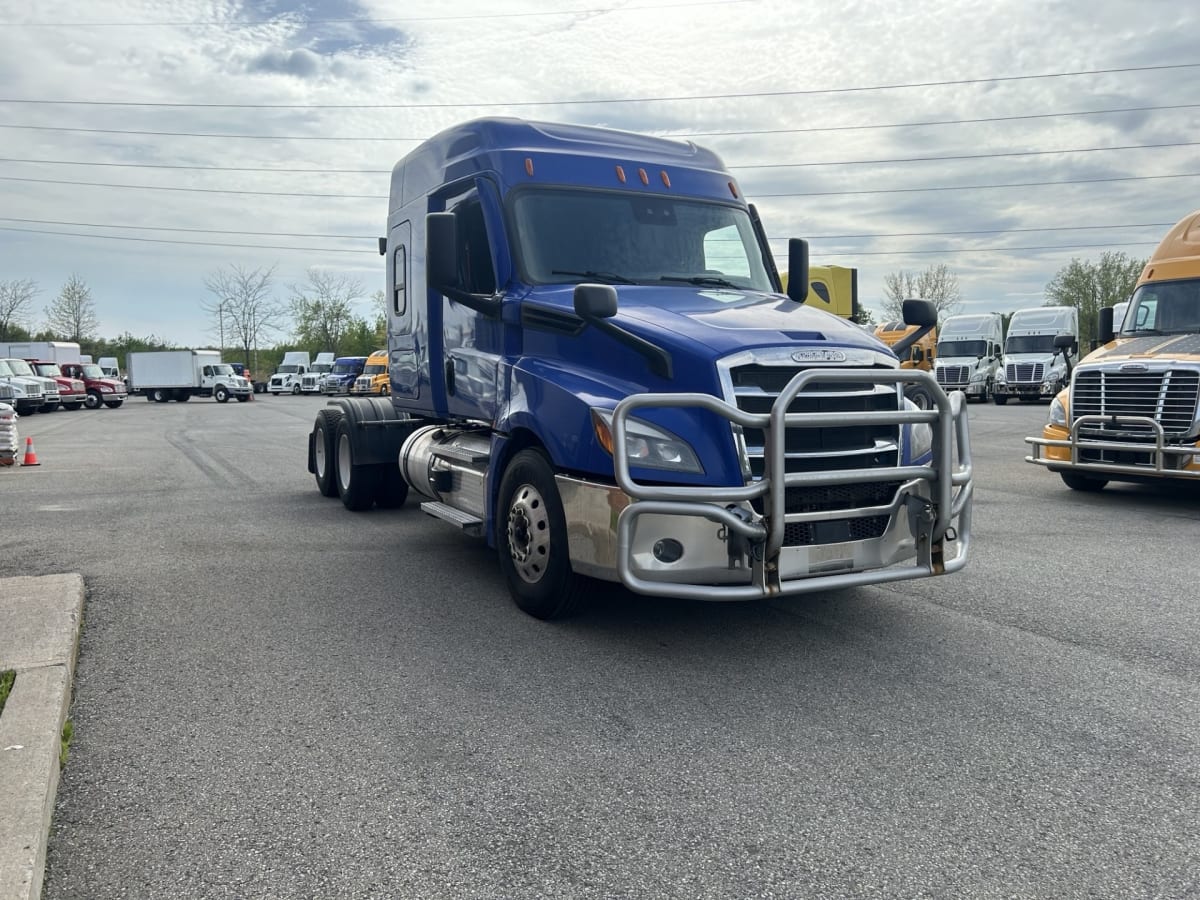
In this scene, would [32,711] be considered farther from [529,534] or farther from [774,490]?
[774,490]

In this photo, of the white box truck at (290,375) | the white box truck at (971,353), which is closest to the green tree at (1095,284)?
the white box truck at (971,353)

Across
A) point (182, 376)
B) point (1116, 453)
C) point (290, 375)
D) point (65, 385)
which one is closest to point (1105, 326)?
point (1116, 453)

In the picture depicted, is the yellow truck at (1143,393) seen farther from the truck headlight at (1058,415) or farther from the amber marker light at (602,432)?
the amber marker light at (602,432)

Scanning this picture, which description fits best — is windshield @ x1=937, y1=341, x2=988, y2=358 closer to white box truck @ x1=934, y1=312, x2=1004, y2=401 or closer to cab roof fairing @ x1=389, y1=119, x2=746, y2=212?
white box truck @ x1=934, y1=312, x2=1004, y2=401

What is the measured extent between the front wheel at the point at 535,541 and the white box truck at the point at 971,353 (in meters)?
31.9

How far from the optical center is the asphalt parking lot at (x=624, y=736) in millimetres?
2938

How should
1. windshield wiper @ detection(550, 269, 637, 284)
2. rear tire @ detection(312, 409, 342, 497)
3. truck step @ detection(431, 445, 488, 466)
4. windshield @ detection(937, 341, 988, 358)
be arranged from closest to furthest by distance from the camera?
windshield wiper @ detection(550, 269, 637, 284)
truck step @ detection(431, 445, 488, 466)
rear tire @ detection(312, 409, 342, 497)
windshield @ detection(937, 341, 988, 358)

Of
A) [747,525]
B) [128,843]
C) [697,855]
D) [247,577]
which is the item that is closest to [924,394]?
[747,525]

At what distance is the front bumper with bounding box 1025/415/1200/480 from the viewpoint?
A: 9.48m

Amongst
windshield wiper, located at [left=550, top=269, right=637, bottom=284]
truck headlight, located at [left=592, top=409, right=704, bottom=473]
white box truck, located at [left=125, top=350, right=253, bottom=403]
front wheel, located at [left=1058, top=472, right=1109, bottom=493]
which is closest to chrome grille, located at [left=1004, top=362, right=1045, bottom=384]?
front wheel, located at [left=1058, top=472, right=1109, bottom=493]

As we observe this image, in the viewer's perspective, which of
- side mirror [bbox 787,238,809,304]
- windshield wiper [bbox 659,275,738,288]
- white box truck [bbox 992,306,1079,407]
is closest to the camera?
windshield wiper [bbox 659,275,738,288]

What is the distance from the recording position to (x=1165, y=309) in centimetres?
1134

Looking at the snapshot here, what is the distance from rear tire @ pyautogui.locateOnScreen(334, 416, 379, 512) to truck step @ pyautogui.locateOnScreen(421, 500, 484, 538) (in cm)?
226

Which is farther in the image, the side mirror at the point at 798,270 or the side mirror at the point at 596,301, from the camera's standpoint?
the side mirror at the point at 798,270
